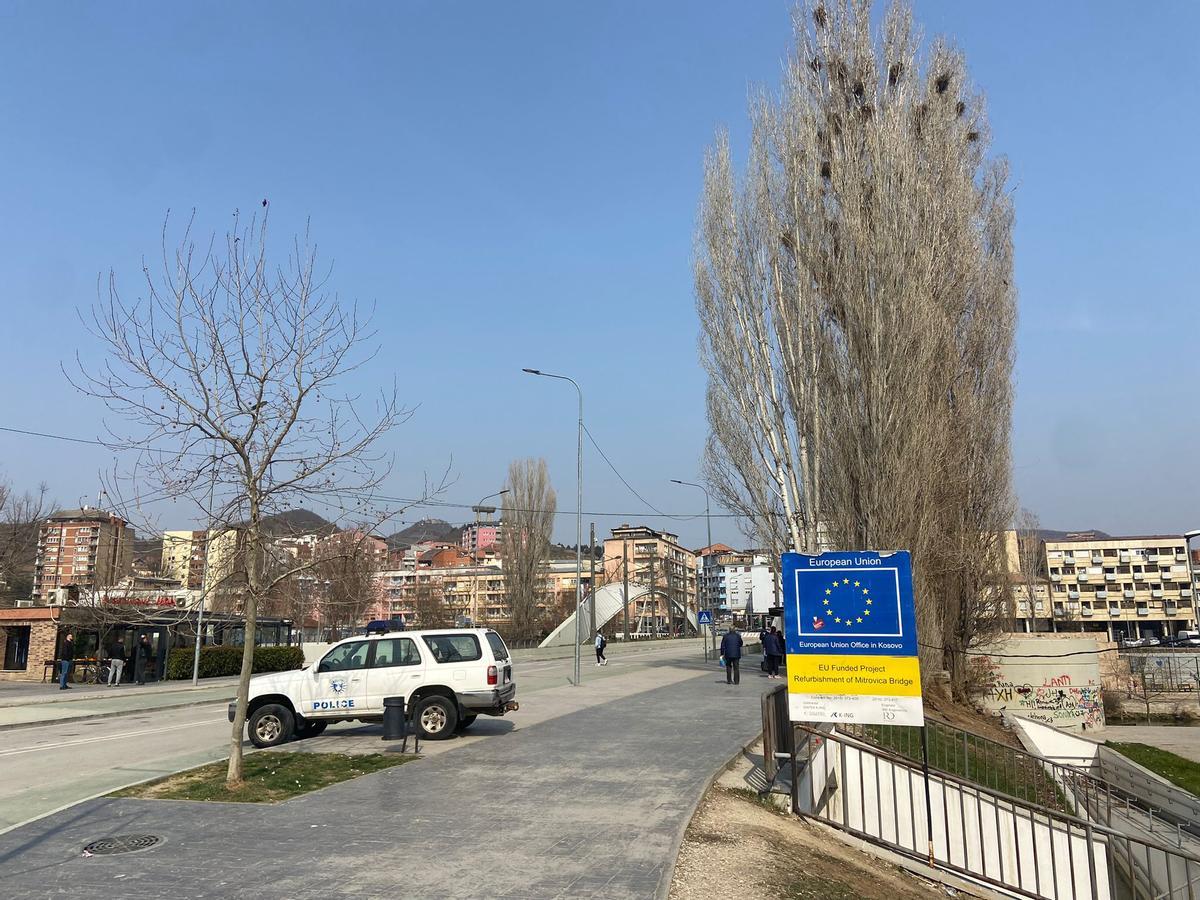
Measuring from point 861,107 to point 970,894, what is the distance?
21.1m

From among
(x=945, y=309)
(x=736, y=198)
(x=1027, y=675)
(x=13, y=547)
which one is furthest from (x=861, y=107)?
(x=13, y=547)

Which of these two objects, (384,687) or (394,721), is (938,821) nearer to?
(394,721)

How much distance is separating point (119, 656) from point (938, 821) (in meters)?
30.9

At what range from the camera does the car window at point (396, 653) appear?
13.5 metres

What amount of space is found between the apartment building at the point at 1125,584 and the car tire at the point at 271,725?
109 meters

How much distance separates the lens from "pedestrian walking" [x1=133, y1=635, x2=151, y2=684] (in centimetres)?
3075

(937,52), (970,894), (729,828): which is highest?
(937,52)

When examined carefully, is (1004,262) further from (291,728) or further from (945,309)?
(291,728)

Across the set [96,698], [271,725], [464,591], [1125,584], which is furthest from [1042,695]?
[1125,584]

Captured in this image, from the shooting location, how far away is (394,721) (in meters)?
11.9

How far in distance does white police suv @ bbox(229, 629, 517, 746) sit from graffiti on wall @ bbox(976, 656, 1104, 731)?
16802 millimetres

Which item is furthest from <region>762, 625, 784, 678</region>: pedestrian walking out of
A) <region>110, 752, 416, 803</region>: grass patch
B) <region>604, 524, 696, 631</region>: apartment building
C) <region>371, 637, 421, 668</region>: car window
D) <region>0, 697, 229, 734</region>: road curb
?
<region>604, 524, 696, 631</region>: apartment building

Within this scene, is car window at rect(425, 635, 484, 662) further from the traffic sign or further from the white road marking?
the white road marking

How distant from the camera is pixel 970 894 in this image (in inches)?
366
